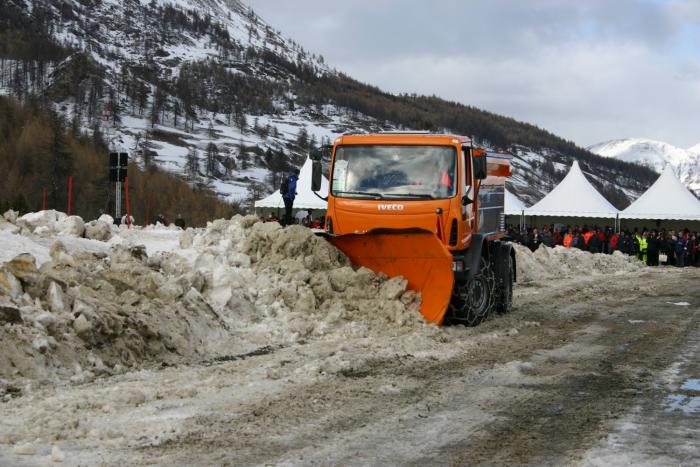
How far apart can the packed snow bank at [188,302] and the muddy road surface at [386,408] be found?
38cm

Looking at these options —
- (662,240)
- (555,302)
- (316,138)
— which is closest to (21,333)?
(555,302)

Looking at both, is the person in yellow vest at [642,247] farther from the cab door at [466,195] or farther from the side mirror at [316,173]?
the side mirror at [316,173]

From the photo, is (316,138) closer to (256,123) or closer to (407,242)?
(256,123)

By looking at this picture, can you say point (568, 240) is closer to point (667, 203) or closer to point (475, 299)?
point (667, 203)

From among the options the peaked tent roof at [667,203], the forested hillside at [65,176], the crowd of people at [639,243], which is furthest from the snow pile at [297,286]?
the forested hillside at [65,176]

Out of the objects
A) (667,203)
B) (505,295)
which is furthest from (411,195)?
(667,203)

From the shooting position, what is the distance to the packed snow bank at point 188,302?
8.22m

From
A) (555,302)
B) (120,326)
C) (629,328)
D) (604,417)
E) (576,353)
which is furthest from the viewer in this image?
(555,302)

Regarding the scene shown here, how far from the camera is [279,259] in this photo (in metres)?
12.5

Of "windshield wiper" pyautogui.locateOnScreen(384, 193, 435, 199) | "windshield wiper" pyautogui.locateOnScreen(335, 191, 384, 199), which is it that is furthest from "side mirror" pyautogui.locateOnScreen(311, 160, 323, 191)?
→ "windshield wiper" pyautogui.locateOnScreen(384, 193, 435, 199)

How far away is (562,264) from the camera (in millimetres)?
25656

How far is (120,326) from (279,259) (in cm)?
399

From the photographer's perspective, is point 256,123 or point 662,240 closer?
point 662,240

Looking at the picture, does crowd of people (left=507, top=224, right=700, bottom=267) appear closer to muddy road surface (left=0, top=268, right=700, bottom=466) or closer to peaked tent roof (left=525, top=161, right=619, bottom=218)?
peaked tent roof (left=525, top=161, right=619, bottom=218)
